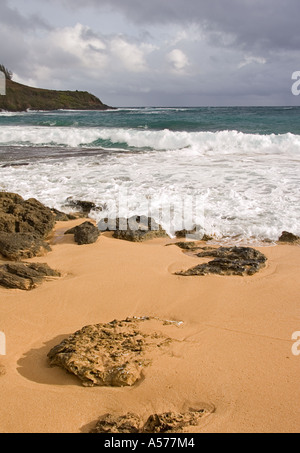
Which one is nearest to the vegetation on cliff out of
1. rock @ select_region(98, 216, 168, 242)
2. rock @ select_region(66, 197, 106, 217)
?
rock @ select_region(66, 197, 106, 217)

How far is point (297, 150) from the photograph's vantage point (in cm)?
1545

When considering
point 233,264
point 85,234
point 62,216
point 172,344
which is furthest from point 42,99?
point 172,344

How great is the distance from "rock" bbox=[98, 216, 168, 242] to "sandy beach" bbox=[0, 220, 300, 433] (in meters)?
0.75

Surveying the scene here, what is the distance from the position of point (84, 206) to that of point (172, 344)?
473 cm

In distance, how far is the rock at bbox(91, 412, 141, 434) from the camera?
1.96 meters

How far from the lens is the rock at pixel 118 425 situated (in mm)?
1956

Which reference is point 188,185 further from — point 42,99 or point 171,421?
point 42,99

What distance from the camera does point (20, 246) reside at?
4480 mm

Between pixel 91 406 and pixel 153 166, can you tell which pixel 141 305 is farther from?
pixel 153 166

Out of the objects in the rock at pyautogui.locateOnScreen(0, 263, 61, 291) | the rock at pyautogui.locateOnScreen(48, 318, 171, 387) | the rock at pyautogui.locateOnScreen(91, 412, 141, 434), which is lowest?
the rock at pyautogui.locateOnScreen(91, 412, 141, 434)

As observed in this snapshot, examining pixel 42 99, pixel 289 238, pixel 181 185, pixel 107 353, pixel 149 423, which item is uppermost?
pixel 42 99

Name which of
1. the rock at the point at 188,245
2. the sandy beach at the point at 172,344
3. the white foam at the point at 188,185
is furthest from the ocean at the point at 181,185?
the sandy beach at the point at 172,344

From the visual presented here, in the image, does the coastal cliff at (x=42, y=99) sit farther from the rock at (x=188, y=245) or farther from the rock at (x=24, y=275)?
the rock at (x=24, y=275)

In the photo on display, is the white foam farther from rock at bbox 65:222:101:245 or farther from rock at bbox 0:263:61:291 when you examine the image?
rock at bbox 0:263:61:291
